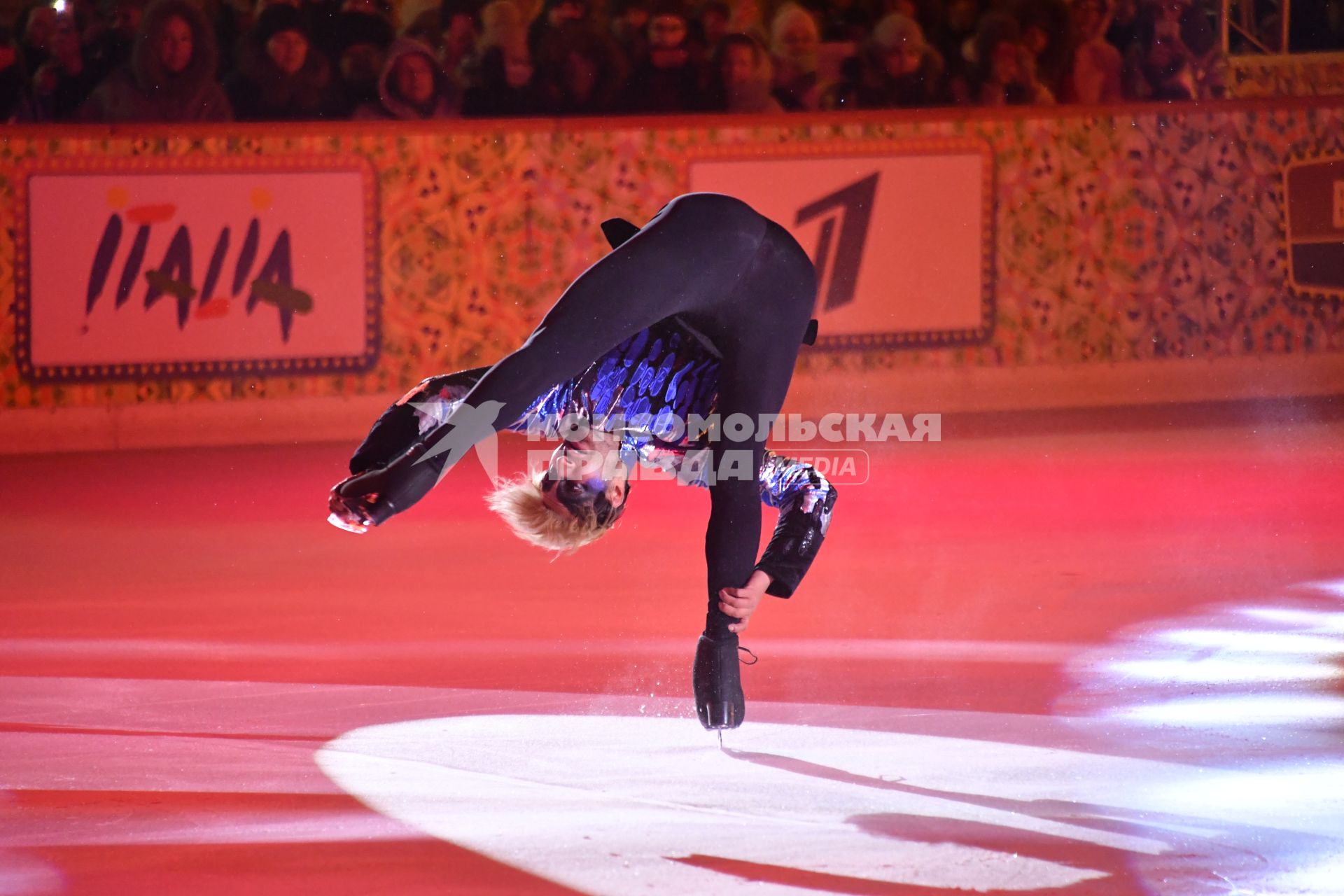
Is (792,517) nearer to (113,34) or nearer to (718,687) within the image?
(718,687)

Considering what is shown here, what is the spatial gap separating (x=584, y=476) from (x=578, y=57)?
4.16 m

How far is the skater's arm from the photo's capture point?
8.63ft

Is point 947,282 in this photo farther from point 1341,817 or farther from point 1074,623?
point 1341,817

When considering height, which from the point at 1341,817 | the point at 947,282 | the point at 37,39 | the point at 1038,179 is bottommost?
the point at 1341,817

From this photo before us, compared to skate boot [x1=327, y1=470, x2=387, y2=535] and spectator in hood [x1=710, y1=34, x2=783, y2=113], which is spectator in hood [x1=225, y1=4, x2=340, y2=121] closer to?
spectator in hood [x1=710, y1=34, x2=783, y2=113]

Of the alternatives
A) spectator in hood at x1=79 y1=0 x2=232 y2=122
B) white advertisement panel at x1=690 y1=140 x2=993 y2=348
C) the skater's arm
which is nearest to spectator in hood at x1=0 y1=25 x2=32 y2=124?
spectator in hood at x1=79 y1=0 x2=232 y2=122

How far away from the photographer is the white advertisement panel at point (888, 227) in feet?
21.7

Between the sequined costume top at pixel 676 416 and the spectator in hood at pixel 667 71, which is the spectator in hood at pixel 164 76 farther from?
the sequined costume top at pixel 676 416

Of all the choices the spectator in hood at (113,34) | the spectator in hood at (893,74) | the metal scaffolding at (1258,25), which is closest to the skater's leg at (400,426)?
the spectator in hood at (113,34)

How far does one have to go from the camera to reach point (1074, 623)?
3557 mm

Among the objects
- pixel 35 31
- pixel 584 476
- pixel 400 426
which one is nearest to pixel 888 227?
pixel 35 31

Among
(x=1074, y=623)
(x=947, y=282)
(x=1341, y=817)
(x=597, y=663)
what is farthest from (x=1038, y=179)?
(x=1341, y=817)

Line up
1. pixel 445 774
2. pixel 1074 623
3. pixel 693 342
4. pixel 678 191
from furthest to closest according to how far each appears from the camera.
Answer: pixel 678 191 → pixel 1074 623 → pixel 693 342 → pixel 445 774

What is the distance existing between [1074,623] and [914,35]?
154 inches
